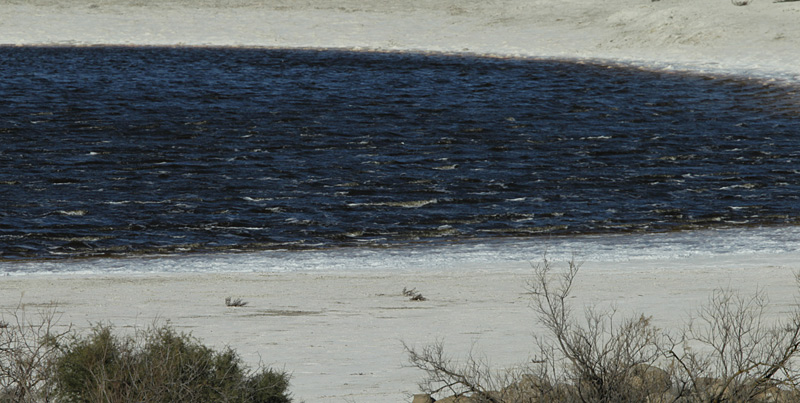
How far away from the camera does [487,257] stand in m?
12.0

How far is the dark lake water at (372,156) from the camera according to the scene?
44.9 ft

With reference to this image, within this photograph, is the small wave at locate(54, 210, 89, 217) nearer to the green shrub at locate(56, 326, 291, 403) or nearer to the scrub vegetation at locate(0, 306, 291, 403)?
the scrub vegetation at locate(0, 306, 291, 403)

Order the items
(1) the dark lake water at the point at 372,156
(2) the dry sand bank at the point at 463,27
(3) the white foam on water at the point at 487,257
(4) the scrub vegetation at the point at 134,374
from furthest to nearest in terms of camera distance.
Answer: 1. (2) the dry sand bank at the point at 463,27
2. (1) the dark lake water at the point at 372,156
3. (3) the white foam on water at the point at 487,257
4. (4) the scrub vegetation at the point at 134,374

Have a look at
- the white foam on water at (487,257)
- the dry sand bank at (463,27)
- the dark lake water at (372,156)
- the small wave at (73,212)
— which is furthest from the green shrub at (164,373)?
the dry sand bank at (463,27)

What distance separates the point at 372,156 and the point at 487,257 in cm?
705

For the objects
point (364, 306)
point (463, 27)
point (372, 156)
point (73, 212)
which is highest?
point (463, 27)

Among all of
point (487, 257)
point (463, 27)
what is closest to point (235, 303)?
point (487, 257)

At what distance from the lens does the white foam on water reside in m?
11.5

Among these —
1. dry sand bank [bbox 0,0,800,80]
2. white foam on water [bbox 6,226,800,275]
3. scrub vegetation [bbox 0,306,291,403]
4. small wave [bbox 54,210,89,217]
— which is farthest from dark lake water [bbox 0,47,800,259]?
scrub vegetation [bbox 0,306,291,403]

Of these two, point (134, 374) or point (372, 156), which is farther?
point (372, 156)

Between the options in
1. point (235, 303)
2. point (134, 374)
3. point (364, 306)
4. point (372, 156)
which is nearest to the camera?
point (134, 374)

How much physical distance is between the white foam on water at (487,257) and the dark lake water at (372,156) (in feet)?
1.66

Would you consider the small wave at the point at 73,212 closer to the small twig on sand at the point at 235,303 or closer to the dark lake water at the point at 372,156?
the dark lake water at the point at 372,156

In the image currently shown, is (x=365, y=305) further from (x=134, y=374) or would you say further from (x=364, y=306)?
(x=134, y=374)
